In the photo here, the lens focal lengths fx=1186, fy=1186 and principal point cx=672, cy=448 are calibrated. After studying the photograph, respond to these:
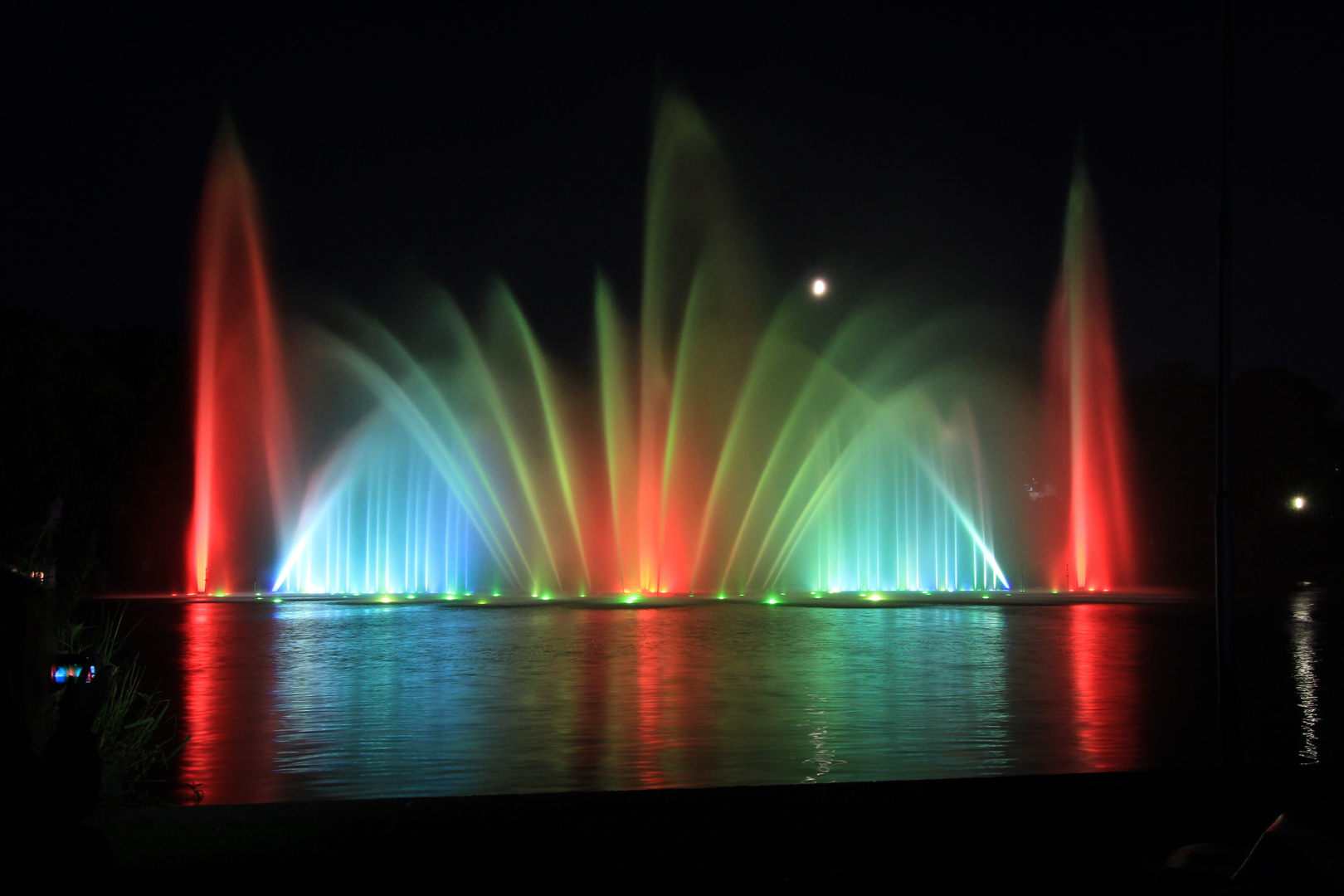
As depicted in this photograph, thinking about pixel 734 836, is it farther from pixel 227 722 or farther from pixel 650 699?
pixel 227 722

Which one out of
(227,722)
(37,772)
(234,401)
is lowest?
(227,722)

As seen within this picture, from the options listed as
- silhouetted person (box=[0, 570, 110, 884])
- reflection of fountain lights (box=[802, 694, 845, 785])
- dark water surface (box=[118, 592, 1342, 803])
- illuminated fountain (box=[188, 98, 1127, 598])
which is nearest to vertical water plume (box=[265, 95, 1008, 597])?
illuminated fountain (box=[188, 98, 1127, 598])

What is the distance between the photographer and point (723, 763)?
25.5 feet

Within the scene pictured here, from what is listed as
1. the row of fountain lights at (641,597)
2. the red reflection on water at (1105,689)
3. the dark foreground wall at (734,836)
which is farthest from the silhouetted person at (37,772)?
the row of fountain lights at (641,597)

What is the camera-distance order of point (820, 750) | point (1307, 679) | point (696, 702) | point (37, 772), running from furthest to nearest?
point (1307, 679)
point (696, 702)
point (820, 750)
point (37, 772)

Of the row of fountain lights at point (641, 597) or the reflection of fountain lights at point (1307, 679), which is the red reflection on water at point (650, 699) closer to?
the reflection of fountain lights at point (1307, 679)

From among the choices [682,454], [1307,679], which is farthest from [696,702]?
[682,454]

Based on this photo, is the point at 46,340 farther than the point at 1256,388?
No

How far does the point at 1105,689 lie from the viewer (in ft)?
38.4

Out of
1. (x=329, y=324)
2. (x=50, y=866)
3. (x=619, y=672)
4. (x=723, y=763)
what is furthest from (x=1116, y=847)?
(x=329, y=324)

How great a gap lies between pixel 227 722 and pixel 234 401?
1064 inches

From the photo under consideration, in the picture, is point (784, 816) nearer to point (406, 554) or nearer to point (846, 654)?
point (846, 654)

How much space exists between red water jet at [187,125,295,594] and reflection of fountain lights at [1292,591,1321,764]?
2487cm

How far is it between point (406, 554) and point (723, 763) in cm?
2880
